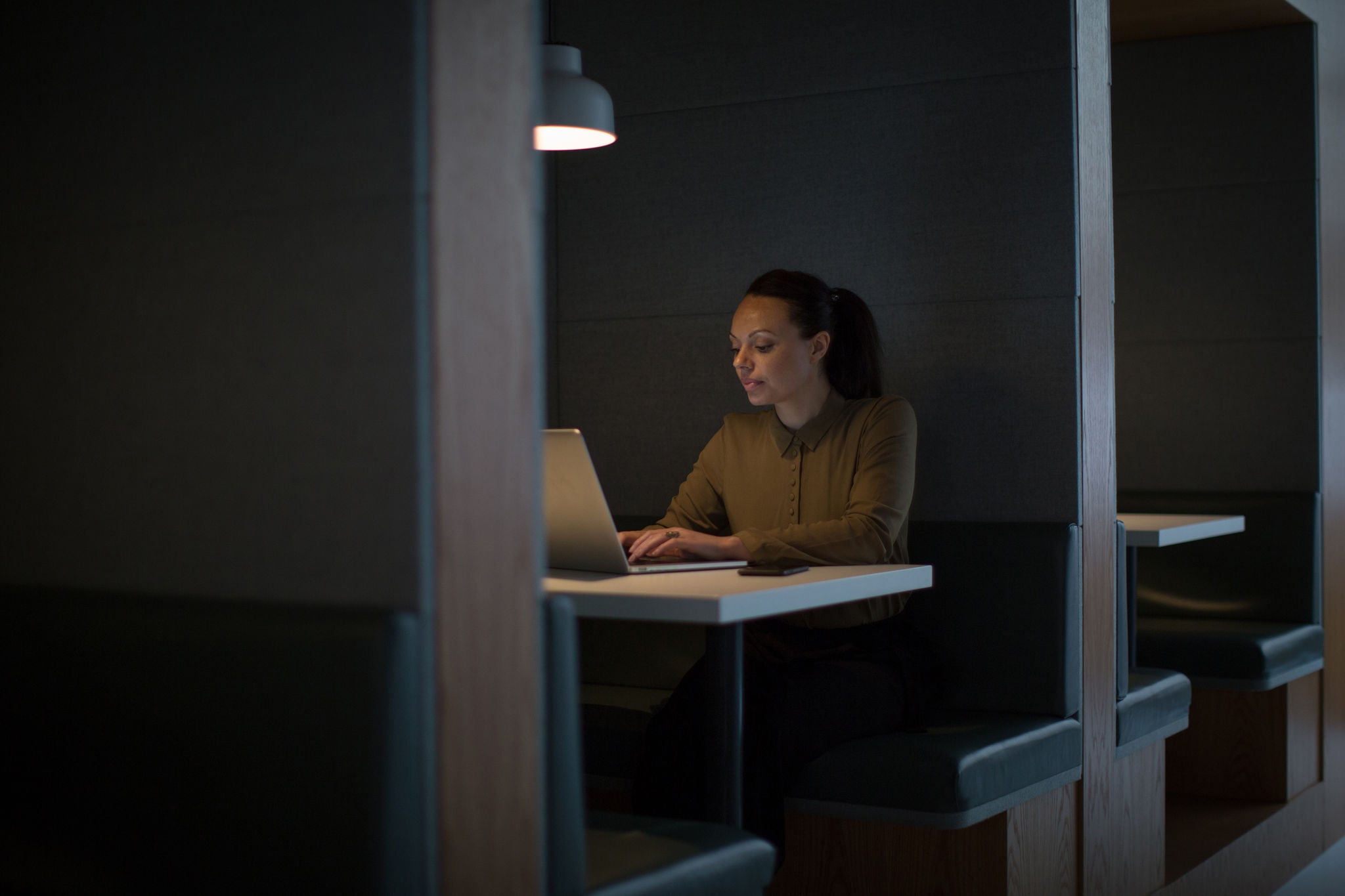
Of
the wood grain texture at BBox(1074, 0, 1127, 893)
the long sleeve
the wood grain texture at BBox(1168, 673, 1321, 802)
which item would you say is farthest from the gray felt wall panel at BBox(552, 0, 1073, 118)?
the wood grain texture at BBox(1168, 673, 1321, 802)

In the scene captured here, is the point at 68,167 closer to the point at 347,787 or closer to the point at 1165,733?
the point at 347,787

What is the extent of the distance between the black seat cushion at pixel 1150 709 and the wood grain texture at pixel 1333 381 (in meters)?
1.17

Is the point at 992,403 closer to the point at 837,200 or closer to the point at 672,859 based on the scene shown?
the point at 837,200

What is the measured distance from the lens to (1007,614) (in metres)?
3.02

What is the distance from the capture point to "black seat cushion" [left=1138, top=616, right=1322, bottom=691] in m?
4.03

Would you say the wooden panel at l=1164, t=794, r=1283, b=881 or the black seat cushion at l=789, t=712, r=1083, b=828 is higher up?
the black seat cushion at l=789, t=712, r=1083, b=828

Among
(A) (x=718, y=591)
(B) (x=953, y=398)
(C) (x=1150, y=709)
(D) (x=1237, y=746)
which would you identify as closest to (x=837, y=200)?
(B) (x=953, y=398)

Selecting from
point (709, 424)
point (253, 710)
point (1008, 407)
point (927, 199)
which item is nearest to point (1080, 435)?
point (1008, 407)

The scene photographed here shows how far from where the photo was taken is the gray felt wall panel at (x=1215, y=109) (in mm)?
4641

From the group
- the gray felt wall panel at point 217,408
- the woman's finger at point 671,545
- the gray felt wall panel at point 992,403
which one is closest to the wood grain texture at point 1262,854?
the gray felt wall panel at point 992,403

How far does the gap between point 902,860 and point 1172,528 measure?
1289mm

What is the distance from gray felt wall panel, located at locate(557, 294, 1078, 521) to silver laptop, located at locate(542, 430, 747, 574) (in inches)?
37.1

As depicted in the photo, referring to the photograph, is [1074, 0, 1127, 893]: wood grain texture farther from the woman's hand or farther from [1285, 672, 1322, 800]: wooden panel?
[1285, 672, 1322, 800]: wooden panel

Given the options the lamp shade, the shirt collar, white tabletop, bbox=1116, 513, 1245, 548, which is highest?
the lamp shade
